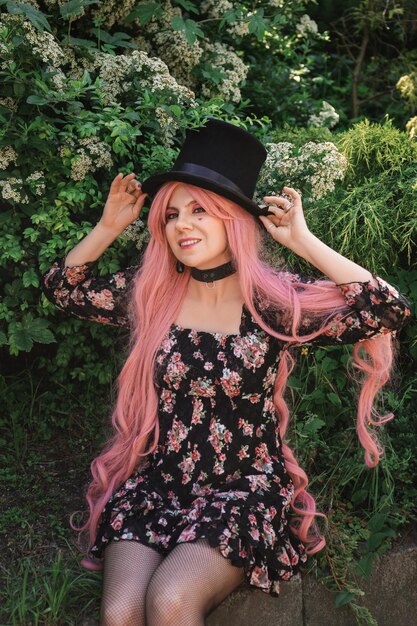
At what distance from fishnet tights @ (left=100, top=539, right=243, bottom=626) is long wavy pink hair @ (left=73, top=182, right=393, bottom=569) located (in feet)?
1.26

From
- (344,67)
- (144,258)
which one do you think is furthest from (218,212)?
(344,67)

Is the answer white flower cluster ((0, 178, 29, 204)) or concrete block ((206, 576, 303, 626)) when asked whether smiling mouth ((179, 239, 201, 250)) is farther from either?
concrete block ((206, 576, 303, 626))

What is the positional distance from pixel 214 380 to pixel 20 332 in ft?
3.21

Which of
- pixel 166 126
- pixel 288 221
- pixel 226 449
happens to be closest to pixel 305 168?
pixel 166 126

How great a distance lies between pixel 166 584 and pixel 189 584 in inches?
2.7

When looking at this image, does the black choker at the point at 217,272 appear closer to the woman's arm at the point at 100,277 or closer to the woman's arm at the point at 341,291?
the woman's arm at the point at 341,291

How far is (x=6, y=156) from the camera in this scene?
320 cm

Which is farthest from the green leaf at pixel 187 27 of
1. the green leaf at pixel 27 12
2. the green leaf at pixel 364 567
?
the green leaf at pixel 364 567

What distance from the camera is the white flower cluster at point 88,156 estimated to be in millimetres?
3232

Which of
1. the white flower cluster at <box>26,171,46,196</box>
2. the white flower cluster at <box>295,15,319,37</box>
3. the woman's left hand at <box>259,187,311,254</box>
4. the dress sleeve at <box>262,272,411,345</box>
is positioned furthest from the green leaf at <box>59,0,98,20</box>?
the white flower cluster at <box>295,15,319,37</box>

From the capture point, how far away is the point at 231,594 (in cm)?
295

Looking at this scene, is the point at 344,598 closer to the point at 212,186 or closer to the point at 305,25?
the point at 212,186

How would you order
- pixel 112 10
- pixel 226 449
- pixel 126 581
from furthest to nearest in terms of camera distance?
pixel 112 10, pixel 226 449, pixel 126 581

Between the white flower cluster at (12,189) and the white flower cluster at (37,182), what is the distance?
4cm
